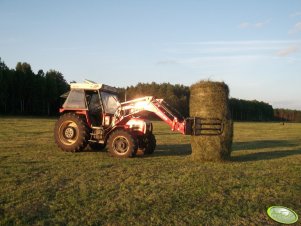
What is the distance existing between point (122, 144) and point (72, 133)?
7.55 feet

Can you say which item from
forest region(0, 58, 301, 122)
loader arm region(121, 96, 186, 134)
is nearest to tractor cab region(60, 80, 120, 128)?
loader arm region(121, 96, 186, 134)

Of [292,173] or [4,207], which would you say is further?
[292,173]

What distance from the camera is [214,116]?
1272 centimetres

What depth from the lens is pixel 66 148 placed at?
14.7 meters

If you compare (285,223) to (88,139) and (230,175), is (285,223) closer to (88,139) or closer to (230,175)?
(230,175)

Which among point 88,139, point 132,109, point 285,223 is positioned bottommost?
point 285,223

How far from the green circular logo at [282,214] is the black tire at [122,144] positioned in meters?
6.77

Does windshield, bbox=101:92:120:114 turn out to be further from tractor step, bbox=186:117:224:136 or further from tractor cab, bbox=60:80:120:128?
tractor step, bbox=186:117:224:136

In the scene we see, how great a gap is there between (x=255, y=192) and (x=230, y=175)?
191cm

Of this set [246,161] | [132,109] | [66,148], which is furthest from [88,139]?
[246,161]

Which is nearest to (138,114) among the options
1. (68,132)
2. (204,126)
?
(68,132)

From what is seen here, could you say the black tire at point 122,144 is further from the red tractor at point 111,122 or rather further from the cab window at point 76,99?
the cab window at point 76,99

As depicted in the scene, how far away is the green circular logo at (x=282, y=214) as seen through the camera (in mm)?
6508

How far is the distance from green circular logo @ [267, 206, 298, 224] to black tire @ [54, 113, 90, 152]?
28.3ft
